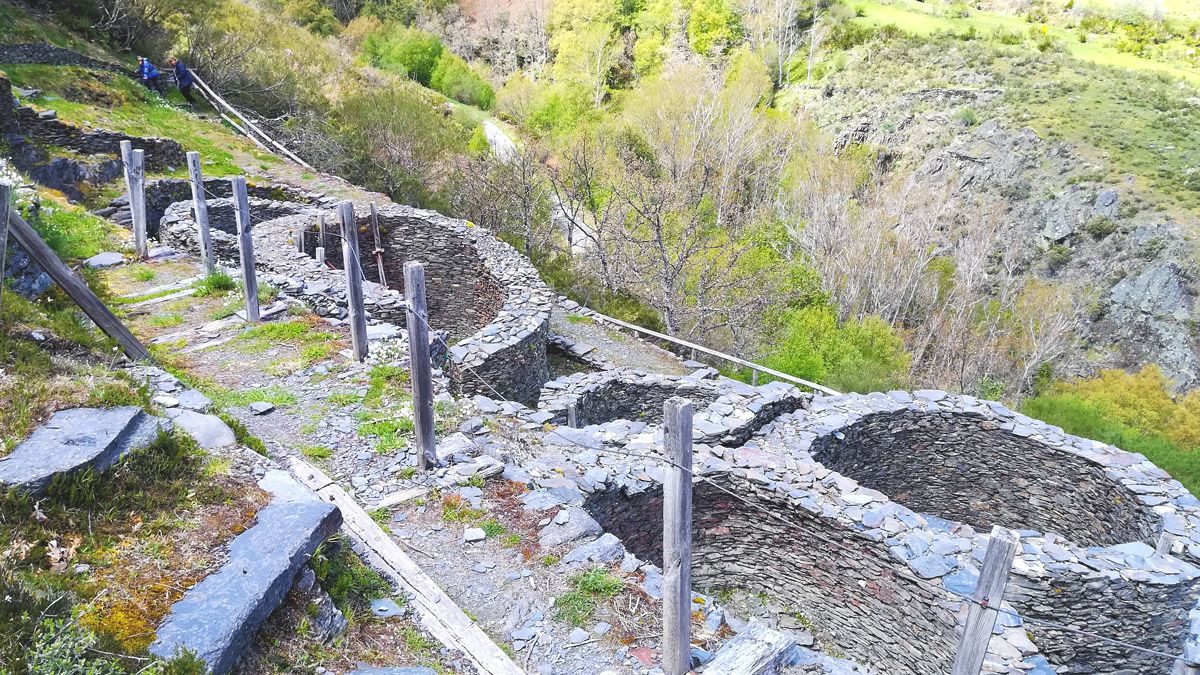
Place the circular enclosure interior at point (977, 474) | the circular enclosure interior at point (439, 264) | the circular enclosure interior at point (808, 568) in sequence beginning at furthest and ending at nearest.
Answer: the circular enclosure interior at point (439, 264)
the circular enclosure interior at point (977, 474)
the circular enclosure interior at point (808, 568)

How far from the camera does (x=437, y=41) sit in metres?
44.3

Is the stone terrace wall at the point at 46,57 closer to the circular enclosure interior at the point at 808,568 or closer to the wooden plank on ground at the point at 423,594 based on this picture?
the wooden plank on ground at the point at 423,594

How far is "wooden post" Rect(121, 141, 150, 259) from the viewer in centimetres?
1053

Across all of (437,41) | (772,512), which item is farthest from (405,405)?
(437,41)

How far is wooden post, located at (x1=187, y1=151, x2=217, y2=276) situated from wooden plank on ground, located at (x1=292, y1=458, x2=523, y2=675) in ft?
20.2

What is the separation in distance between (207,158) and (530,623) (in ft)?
56.4

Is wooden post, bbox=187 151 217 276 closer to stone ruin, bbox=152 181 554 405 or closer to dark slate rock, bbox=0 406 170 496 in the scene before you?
stone ruin, bbox=152 181 554 405

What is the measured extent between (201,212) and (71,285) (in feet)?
14.3

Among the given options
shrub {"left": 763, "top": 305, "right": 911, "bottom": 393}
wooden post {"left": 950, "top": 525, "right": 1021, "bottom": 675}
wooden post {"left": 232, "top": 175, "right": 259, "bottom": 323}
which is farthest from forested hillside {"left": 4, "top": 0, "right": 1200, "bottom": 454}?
wooden post {"left": 950, "top": 525, "right": 1021, "bottom": 675}

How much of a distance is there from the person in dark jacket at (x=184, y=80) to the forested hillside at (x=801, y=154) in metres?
1.76

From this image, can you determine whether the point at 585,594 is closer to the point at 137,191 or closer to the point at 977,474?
the point at 977,474

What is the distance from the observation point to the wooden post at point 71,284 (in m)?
5.50

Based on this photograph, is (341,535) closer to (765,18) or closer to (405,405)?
(405,405)

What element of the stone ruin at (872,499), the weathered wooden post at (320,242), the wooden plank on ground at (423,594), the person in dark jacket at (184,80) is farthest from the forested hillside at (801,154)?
the wooden plank on ground at (423,594)
